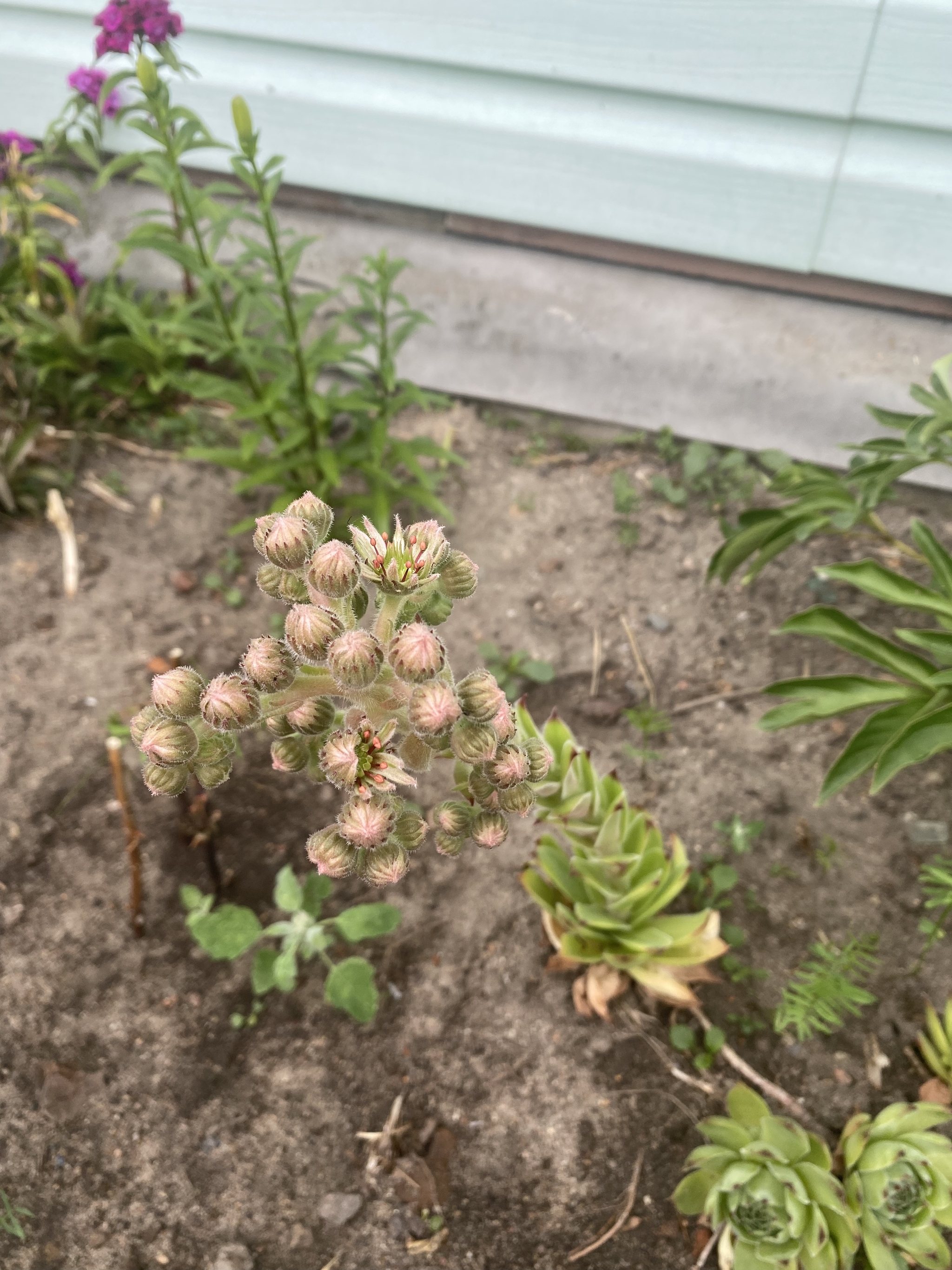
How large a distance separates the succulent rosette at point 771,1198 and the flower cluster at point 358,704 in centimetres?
114

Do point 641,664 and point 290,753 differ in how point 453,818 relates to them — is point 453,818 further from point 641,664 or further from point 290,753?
point 641,664

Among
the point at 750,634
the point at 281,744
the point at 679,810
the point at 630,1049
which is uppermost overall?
the point at 281,744

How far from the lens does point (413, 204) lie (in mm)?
3773

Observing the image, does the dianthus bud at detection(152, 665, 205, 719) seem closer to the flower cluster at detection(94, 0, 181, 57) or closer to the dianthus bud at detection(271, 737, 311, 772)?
the dianthus bud at detection(271, 737, 311, 772)

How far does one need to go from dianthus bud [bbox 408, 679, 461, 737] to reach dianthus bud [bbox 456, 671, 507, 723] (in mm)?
48

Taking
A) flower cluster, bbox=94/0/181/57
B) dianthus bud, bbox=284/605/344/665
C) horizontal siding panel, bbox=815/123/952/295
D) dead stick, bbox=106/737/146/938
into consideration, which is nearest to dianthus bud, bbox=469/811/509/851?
dianthus bud, bbox=284/605/344/665

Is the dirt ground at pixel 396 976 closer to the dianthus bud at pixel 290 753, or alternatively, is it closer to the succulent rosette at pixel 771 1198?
the succulent rosette at pixel 771 1198

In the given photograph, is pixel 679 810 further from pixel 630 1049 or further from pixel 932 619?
pixel 932 619

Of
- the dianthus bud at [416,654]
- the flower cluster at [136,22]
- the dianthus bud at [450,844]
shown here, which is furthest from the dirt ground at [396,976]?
the flower cluster at [136,22]

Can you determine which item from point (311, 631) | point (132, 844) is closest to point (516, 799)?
point (311, 631)

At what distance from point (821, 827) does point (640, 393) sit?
78.7 inches

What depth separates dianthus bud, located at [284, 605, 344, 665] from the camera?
144 cm

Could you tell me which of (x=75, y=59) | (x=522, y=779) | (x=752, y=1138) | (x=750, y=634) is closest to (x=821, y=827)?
(x=750, y=634)

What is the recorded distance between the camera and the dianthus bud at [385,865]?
4.80 ft
